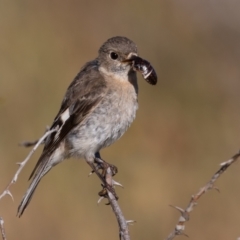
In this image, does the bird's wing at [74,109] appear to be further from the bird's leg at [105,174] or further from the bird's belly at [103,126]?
the bird's leg at [105,174]

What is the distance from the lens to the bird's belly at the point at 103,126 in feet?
17.7

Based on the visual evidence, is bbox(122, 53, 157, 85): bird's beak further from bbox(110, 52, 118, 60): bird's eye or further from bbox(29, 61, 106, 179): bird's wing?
bbox(29, 61, 106, 179): bird's wing

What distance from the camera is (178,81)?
10766 mm

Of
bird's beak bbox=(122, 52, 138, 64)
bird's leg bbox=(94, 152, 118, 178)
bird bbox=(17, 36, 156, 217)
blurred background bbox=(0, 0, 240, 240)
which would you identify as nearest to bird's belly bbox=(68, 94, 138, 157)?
bird bbox=(17, 36, 156, 217)

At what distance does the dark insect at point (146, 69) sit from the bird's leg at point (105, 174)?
0.78m

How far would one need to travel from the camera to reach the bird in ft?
17.9

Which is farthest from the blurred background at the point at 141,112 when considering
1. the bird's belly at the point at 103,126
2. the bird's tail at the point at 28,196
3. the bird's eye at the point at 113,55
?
the bird's eye at the point at 113,55

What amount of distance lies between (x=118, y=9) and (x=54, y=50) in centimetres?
182

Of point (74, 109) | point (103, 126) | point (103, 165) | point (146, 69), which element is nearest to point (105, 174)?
point (103, 165)

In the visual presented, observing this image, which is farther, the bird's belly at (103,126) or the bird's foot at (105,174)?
the bird's belly at (103,126)

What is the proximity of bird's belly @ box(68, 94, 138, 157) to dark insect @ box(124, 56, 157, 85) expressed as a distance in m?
0.35

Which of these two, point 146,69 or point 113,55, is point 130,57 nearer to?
point 113,55

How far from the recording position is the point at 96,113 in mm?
5480

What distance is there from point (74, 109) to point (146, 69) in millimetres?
778
